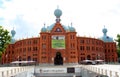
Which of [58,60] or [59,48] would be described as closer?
[59,48]

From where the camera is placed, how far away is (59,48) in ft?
282

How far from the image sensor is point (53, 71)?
62.4 metres

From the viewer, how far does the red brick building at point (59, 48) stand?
85812 mm

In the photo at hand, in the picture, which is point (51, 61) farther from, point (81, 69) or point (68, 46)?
point (81, 69)

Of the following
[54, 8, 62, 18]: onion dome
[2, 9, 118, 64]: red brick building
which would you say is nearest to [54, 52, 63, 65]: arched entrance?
[2, 9, 118, 64]: red brick building

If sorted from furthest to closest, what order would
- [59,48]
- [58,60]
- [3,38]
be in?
[58,60] → [59,48] → [3,38]

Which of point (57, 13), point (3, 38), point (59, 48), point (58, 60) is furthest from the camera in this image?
point (57, 13)

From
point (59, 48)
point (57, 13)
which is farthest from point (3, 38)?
point (57, 13)

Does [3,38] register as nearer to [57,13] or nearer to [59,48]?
[59,48]

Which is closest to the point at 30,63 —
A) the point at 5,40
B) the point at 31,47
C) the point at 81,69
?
the point at 31,47

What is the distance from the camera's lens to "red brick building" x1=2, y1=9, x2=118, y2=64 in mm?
85812

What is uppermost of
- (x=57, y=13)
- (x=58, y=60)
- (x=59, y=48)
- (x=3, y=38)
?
(x=57, y=13)

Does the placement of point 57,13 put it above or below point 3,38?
above

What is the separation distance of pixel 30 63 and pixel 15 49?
18.8m
